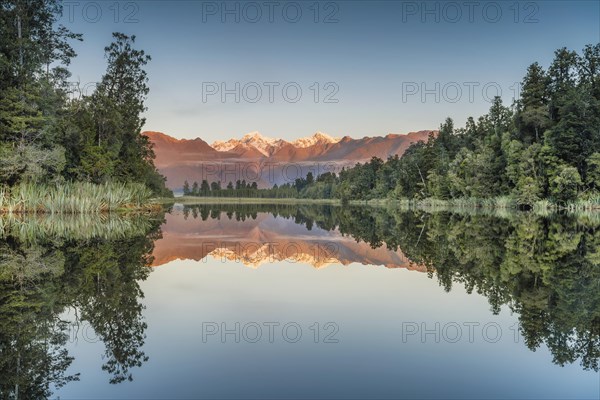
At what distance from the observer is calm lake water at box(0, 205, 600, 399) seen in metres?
4.88

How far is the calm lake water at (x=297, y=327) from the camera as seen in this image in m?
4.88

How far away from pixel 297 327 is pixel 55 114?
31931 millimetres

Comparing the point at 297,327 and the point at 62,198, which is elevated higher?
the point at 62,198

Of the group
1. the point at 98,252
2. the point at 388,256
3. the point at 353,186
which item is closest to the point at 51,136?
the point at 98,252

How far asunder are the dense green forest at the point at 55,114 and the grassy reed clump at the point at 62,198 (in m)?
0.26

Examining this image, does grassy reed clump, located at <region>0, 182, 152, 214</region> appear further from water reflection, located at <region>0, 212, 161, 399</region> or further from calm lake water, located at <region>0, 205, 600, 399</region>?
calm lake water, located at <region>0, 205, 600, 399</region>

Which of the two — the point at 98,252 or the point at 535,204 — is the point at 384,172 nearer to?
the point at 535,204

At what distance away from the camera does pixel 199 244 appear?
19297mm

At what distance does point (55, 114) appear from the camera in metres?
33.4

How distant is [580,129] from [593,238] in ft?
112

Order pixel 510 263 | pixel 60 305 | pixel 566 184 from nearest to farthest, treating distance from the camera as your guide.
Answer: pixel 60 305 < pixel 510 263 < pixel 566 184

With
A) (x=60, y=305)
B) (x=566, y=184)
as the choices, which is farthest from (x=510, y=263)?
(x=566, y=184)

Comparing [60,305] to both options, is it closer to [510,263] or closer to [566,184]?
[510,263]

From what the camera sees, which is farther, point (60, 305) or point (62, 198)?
point (62, 198)
